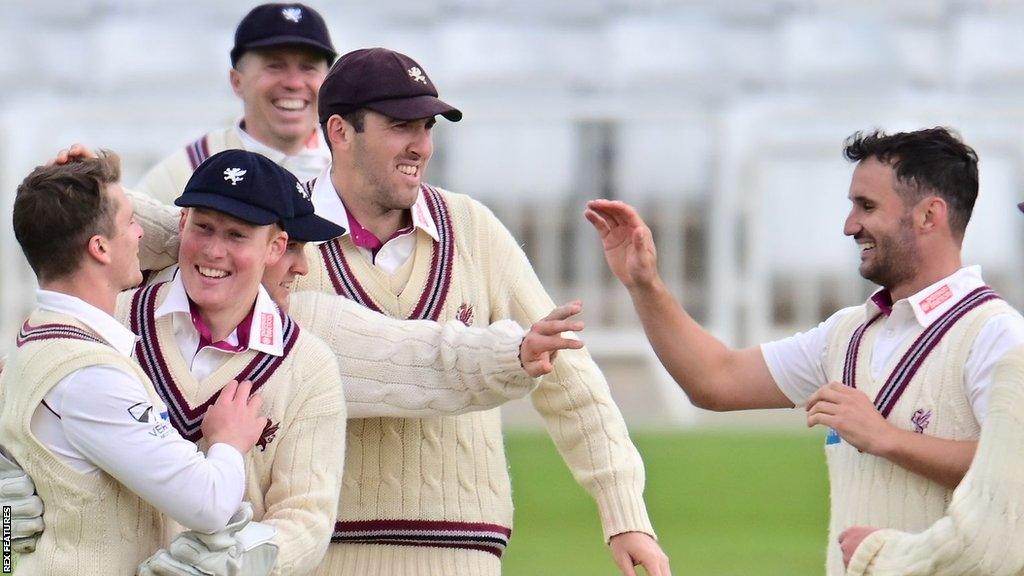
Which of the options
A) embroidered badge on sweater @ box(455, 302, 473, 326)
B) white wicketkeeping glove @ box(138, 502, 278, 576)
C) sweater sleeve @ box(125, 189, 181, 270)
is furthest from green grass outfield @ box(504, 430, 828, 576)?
white wicketkeeping glove @ box(138, 502, 278, 576)

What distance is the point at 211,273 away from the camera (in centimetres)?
337

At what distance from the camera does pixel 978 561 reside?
3107 millimetres

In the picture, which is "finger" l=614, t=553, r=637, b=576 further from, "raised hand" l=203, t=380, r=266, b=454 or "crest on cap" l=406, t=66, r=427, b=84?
"crest on cap" l=406, t=66, r=427, b=84

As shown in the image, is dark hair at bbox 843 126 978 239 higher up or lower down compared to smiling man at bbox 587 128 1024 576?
higher up

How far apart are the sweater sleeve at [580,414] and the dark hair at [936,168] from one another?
754 millimetres

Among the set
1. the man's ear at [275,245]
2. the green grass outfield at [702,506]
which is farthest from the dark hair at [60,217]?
the green grass outfield at [702,506]

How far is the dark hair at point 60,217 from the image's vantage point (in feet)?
10.5

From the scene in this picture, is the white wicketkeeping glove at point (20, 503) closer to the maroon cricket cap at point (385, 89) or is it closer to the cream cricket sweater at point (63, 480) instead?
the cream cricket sweater at point (63, 480)

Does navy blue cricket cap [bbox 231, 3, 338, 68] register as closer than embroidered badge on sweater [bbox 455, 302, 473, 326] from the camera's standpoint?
No

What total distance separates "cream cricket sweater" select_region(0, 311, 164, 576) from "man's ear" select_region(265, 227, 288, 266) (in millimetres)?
416

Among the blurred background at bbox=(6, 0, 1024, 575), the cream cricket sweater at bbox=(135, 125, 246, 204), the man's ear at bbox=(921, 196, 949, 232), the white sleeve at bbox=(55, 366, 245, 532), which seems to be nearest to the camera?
the white sleeve at bbox=(55, 366, 245, 532)

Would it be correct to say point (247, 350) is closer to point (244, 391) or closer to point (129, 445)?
point (244, 391)

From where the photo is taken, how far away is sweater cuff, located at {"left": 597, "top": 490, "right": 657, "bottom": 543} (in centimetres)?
385

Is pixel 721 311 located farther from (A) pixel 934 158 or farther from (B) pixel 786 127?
(A) pixel 934 158
